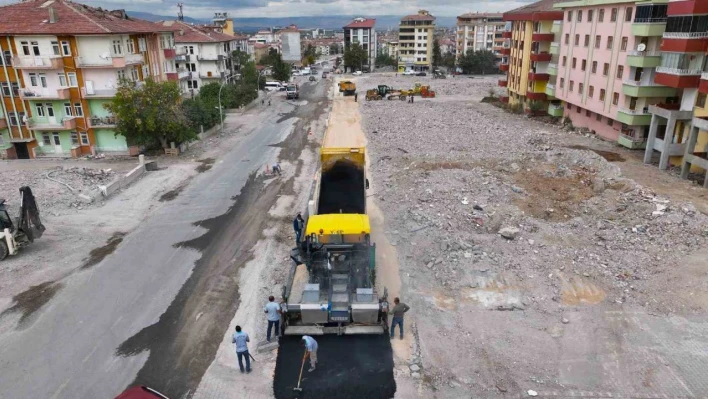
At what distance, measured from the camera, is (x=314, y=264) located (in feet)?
43.6

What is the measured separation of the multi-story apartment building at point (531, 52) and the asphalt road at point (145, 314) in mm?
34066

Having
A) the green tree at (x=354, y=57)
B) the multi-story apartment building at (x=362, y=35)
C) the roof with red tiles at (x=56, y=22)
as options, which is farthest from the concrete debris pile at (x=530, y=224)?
the multi-story apartment building at (x=362, y=35)

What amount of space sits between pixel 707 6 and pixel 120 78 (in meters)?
35.4

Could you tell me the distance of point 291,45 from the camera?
13750cm

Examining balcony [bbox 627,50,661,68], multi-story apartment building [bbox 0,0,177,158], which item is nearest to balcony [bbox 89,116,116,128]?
multi-story apartment building [bbox 0,0,177,158]

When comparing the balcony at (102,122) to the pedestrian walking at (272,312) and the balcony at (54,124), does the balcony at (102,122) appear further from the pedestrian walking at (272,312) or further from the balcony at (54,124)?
the pedestrian walking at (272,312)

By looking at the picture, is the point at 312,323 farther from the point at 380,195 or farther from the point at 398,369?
the point at 380,195

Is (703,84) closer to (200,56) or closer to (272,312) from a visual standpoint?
(272,312)

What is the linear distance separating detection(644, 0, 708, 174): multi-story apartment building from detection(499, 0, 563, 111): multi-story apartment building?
53.9ft

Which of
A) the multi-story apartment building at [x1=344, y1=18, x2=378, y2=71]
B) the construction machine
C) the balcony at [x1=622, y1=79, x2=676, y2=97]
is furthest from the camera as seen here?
the multi-story apartment building at [x1=344, y1=18, x2=378, y2=71]

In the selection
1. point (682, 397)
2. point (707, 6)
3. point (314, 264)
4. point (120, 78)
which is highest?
point (707, 6)

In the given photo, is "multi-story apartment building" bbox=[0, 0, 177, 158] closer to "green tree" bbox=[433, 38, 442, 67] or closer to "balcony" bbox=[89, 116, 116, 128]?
"balcony" bbox=[89, 116, 116, 128]

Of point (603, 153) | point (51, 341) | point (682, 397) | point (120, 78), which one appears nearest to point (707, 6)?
point (603, 153)

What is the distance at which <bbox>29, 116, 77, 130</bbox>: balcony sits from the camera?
32.3 meters
